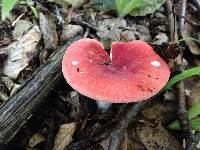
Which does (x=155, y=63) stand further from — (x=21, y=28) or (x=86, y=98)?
(x=21, y=28)

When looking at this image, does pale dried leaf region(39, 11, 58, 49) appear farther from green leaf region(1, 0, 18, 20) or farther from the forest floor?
green leaf region(1, 0, 18, 20)

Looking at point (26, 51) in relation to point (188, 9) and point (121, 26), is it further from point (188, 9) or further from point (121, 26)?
point (188, 9)

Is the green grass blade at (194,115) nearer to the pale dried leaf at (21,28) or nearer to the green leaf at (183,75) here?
the green leaf at (183,75)

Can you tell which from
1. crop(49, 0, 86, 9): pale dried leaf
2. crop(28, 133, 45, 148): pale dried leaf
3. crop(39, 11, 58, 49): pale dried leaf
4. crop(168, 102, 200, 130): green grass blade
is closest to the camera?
crop(168, 102, 200, 130): green grass blade

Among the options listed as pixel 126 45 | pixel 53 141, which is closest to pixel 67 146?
pixel 53 141

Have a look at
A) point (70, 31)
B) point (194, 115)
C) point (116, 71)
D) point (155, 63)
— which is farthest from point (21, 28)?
point (194, 115)

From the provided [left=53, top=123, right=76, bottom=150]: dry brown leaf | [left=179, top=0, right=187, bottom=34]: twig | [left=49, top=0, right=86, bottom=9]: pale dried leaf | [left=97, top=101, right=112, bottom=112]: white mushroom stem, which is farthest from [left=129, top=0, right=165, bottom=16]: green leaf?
[left=53, top=123, right=76, bottom=150]: dry brown leaf

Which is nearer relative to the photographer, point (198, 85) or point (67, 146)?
point (67, 146)
